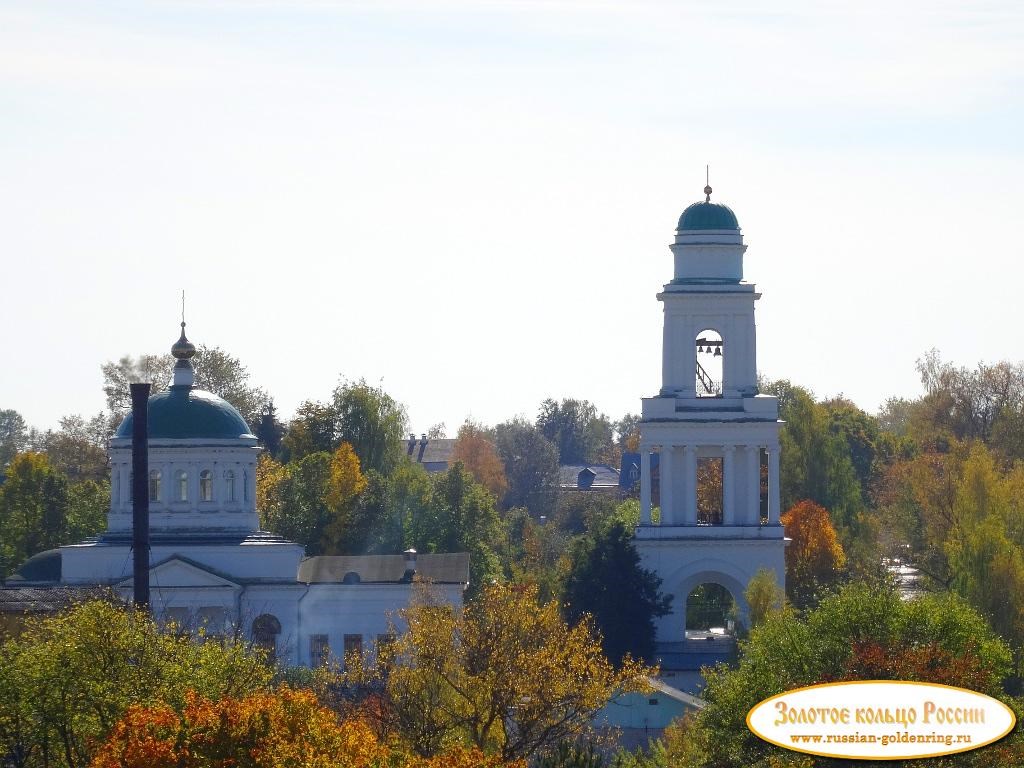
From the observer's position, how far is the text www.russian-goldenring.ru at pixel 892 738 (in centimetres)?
2549

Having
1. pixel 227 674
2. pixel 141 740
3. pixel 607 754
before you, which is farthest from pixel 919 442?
pixel 141 740

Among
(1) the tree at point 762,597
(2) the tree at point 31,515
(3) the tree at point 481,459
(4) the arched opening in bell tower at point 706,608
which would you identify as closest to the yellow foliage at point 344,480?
(2) the tree at point 31,515

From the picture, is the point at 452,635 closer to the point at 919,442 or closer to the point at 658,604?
the point at 658,604

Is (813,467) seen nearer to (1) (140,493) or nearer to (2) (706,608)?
(2) (706,608)

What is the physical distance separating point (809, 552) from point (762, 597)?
12660 mm

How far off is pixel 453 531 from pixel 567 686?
39.5 m

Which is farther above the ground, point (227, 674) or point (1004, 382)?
point (1004, 382)

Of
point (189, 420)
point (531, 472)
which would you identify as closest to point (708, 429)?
point (189, 420)

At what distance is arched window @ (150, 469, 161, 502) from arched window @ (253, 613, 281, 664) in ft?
15.6

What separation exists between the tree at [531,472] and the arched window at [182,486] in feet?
223

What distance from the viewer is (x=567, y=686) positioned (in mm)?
50781

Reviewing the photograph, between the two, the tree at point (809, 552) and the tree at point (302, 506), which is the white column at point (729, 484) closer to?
the tree at point (809, 552)

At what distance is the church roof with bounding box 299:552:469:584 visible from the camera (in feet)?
233

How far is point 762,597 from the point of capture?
66.5 metres
